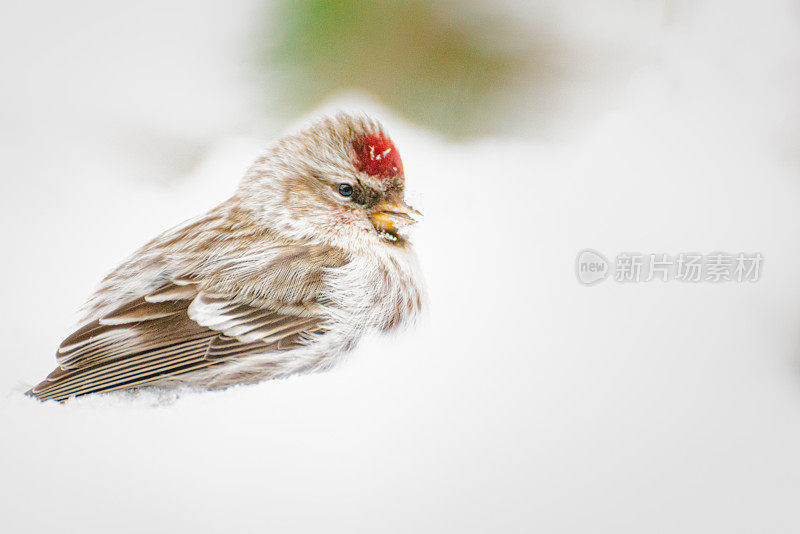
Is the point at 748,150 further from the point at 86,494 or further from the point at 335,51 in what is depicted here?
the point at 86,494

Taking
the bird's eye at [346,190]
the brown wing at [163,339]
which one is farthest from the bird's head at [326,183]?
the brown wing at [163,339]

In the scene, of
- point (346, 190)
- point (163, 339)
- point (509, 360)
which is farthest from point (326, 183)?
point (509, 360)

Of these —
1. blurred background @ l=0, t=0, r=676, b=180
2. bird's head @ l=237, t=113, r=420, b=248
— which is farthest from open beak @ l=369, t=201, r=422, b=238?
blurred background @ l=0, t=0, r=676, b=180

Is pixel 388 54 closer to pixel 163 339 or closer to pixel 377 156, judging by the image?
pixel 377 156

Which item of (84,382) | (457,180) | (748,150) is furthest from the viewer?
(748,150)

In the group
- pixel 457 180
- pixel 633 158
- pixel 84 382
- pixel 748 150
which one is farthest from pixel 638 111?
pixel 84 382

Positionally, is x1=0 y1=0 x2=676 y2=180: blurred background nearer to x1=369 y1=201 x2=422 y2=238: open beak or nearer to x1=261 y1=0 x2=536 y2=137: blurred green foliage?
x1=261 y1=0 x2=536 y2=137: blurred green foliage
